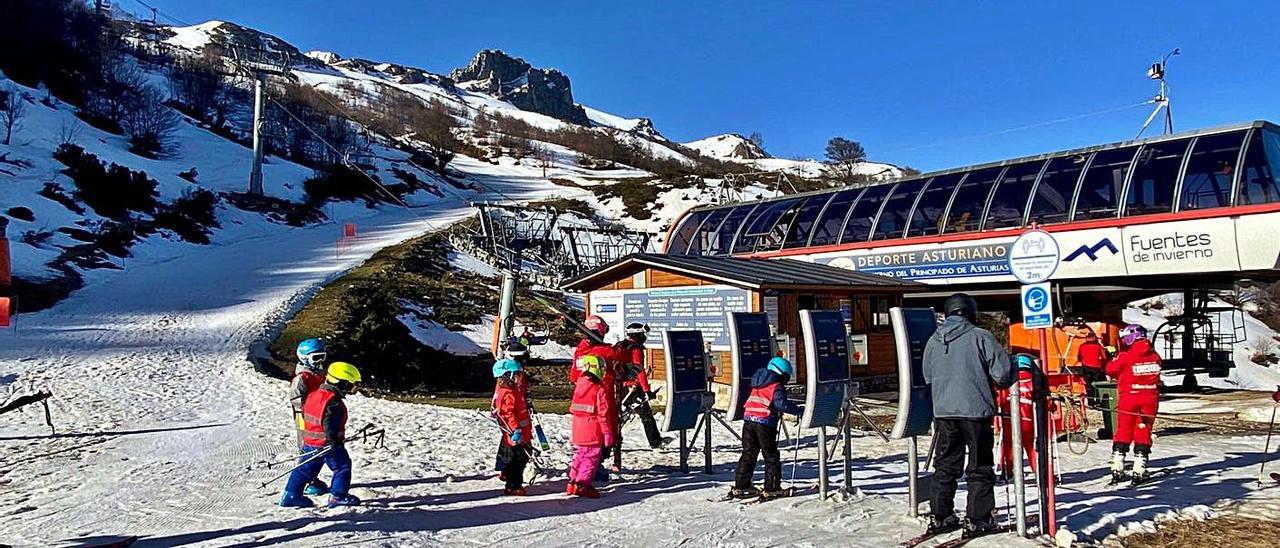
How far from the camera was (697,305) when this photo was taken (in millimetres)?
16109

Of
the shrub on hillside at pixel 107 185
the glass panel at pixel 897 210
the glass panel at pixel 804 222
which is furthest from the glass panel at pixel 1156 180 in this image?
the shrub on hillside at pixel 107 185

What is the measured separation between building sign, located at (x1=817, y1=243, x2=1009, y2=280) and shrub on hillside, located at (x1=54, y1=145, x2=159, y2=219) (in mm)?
30402

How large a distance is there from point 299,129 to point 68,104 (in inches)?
781

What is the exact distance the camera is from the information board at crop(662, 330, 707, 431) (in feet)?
32.2

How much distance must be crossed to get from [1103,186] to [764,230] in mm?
8693

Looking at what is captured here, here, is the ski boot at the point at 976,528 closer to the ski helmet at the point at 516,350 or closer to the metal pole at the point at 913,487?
the metal pole at the point at 913,487

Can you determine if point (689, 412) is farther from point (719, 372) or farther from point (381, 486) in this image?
point (719, 372)

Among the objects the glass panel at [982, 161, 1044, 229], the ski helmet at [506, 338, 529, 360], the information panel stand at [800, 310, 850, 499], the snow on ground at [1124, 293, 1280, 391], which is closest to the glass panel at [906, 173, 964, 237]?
the glass panel at [982, 161, 1044, 229]

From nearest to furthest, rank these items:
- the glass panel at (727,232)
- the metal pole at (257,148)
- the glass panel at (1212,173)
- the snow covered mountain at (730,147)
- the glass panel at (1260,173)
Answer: the glass panel at (1260,173)
the glass panel at (1212,173)
the glass panel at (727,232)
the metal pole at (257,148)
the snow covered mountain at (730,147)

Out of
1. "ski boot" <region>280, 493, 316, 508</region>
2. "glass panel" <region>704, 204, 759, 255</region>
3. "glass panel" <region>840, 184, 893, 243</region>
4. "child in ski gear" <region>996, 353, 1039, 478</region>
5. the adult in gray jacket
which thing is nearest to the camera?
the adult in gray jacket

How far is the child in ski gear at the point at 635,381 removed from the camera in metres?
10.5

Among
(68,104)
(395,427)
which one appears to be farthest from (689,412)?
(68,104)

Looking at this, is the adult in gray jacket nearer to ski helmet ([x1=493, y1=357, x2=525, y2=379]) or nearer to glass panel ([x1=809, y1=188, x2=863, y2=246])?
ski helmet ([x1=493, y1=357, x2=525, y2=379])

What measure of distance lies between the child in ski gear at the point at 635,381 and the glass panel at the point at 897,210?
35.5ft
